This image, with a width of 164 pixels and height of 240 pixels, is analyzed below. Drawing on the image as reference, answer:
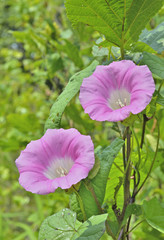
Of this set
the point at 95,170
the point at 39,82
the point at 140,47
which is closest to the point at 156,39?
the point at 140,47

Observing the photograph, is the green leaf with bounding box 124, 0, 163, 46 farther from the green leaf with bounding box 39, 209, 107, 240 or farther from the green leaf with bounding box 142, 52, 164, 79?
the green leaf with bounding box 39, 209, 107, 240

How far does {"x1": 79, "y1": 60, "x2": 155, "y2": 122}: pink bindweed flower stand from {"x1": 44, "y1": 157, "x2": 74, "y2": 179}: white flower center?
94 mm

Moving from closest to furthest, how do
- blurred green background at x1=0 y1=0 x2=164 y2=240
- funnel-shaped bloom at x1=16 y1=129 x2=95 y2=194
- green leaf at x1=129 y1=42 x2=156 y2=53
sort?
funnel-shaped bloom at x1=16 y1=129 x2=95 y2=194 < green leaf at x1=129 y1=42 x2=156 y2=53 < blurred green background at x1=0 y1=0 x2=164 y2=240

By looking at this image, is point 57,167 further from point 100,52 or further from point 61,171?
point 100,52

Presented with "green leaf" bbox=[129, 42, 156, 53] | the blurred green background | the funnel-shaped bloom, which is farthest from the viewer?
the blurred green background

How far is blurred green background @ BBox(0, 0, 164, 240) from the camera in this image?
3.43 feet

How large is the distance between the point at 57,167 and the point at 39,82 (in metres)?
1.06

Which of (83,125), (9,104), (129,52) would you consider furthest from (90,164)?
(9,104)

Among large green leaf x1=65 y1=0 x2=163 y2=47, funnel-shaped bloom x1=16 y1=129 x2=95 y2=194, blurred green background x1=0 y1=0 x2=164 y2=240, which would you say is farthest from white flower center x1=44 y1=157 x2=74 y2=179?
large green leaf x1=65 y1=0 x2=163 y2=47

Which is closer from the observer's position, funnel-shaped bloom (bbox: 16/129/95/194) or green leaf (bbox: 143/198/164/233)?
funnel-shaped bloom (bbox: 16/129/95/194)

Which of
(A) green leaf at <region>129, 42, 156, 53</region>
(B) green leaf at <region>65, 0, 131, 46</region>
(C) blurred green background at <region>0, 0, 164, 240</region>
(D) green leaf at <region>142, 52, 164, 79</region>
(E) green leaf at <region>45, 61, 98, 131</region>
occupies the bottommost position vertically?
(C) blurred green background at <region>0, 0, 164, 240</region>

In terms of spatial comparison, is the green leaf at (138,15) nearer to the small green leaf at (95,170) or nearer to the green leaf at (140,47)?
the green leaf at (140,47)

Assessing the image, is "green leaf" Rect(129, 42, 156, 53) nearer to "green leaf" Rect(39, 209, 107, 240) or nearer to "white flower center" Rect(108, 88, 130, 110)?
"white flower center" Rect(108, 88, 130, 110)

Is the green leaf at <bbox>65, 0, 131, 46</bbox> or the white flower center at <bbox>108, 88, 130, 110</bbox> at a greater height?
the green leaf at <bbox>65, 0, 131, 46</bbox>
